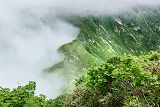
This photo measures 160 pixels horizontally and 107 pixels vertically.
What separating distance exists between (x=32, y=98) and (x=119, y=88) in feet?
169

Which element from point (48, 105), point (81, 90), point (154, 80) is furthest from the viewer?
point (48, 105)

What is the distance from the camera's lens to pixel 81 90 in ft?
210

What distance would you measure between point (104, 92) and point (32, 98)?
46.4 m

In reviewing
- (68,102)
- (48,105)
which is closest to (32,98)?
(48,105)

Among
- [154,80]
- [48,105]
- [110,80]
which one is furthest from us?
[48,105]

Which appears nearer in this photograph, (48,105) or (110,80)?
(110,80)

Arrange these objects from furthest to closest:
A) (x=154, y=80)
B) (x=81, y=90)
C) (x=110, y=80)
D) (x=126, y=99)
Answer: (x=81, y=90) → (x=110, y=80) → (x=126, y=99) → (x=154, y=80)

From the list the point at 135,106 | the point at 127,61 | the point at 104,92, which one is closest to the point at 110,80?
the point at 104,92

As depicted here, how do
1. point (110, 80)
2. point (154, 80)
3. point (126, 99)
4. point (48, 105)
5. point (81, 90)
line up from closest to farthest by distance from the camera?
1. point (154, 80)
2. point (126, 99)
3. point (110, 80)
4. point (81, 90)
5. point (48, 105)

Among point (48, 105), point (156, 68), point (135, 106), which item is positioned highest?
point (48, 105)

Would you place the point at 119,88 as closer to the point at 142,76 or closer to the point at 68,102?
the point at 142,76

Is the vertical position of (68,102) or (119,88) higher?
A: (68,102)

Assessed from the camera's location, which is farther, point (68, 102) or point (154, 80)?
point (68, 102)

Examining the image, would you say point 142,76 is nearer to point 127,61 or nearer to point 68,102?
point 127,61
